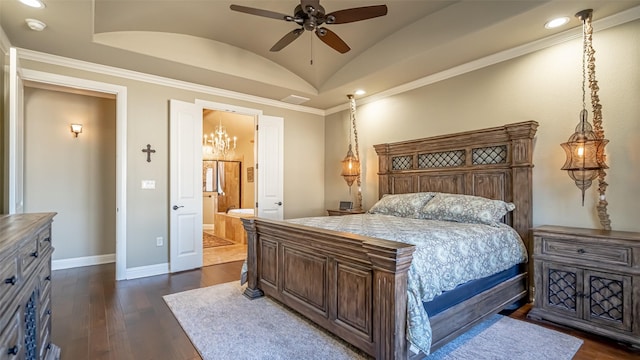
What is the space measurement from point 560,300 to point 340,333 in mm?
1975

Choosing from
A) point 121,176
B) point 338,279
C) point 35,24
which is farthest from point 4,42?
point 338,279

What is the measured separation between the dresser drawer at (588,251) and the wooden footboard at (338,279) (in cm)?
177

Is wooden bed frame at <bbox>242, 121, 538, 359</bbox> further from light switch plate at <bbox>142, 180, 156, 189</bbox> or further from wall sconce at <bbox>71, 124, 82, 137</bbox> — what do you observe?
wall sconce at <bbox>71, 124, 82, 137</bbox>

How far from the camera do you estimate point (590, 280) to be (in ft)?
8.05

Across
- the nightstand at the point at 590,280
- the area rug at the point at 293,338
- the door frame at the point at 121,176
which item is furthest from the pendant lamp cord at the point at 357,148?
the door frame at the point at 121,176

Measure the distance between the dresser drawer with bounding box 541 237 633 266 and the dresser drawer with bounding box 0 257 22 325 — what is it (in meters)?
3.54

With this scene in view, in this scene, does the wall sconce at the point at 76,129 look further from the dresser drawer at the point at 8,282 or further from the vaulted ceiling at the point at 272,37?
the dresser drawer at the point at 8,282

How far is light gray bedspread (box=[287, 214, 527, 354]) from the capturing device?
5.86 ft

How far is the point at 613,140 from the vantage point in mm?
2764

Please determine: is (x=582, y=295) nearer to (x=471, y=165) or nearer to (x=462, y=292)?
(x=462, y=292)

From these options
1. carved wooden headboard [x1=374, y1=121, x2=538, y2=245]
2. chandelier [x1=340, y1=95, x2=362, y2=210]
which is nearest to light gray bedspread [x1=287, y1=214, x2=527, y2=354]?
carved wooden headboard [x1=374, y1=121, x2=538, y2=245]

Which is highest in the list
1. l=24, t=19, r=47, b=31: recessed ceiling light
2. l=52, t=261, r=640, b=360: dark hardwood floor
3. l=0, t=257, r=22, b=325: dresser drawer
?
l=24, t=19, r=47, b=31: recessed ceiling light

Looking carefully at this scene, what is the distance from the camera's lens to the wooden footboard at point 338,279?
1775 millimetres

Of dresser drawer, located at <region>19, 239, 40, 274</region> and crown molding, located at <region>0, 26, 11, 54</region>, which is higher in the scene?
crown molding, located at <region>0, 26, 11, 54</region>
